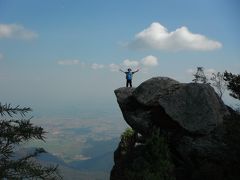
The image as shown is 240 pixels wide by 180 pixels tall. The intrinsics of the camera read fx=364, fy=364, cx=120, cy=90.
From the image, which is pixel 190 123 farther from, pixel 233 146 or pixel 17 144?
pixel 17 144

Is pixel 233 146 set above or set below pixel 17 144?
below

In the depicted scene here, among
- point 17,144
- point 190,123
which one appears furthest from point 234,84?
point 17,144

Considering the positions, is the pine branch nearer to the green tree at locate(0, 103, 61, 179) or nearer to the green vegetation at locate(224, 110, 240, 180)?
the green tree at locate(0, 103, 61, 179)

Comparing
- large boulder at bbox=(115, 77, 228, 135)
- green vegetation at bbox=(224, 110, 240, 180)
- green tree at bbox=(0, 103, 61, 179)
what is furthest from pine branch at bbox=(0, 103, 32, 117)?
large boulder at bbox=(115, 77, 228, 135)

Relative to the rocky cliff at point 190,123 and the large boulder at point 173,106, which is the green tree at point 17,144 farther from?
the large boulder at point 173,106

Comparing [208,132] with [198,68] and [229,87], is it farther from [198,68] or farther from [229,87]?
[198,68]

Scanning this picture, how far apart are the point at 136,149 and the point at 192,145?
10453 millimetres

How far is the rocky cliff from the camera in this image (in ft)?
92.2

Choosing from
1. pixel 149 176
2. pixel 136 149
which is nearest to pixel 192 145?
pixel 149 176

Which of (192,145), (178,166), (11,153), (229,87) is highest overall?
(229,87)

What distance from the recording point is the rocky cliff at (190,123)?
1106 inches

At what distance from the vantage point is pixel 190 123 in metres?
32.3

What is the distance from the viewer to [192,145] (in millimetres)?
31562

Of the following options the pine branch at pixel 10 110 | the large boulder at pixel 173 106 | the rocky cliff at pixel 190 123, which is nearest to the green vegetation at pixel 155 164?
the rocky cliff at pixel 190 123
